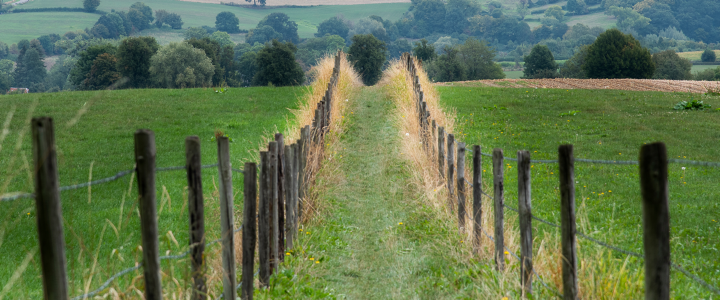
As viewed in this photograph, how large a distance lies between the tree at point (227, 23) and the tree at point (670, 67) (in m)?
Answer: 108

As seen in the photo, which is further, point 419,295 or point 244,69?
point 244,69

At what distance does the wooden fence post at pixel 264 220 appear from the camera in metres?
4.39

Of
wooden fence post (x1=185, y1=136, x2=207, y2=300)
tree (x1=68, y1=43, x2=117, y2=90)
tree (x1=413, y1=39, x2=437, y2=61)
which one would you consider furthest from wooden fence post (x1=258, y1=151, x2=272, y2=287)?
tree (x1=413, y1=39, x2=437, y2=61)

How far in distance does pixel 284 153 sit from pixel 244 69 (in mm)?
68425

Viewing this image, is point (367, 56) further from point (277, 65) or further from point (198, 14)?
point (198, 14)

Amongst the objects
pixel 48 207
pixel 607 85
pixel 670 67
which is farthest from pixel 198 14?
pixel 48 207

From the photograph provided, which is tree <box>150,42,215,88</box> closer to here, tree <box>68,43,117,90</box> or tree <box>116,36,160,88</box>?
tree <box>116,36,160,88</box>

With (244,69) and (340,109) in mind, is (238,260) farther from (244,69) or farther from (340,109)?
(244,69)

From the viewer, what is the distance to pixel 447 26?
15325 centimetres

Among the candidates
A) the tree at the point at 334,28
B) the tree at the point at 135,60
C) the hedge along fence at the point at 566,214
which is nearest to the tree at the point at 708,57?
the tree at the point at 135,60

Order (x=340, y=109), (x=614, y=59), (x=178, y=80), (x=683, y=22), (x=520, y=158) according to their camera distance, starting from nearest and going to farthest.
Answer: (x=520, y=158)
(x=340, y=109)
(x=178, y=80)
(x=614, y=59)
(x=683, y=22)

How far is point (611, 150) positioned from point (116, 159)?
10.8 metres

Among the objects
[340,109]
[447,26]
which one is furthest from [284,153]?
[447,26]

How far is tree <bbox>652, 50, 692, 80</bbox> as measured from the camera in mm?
63094
